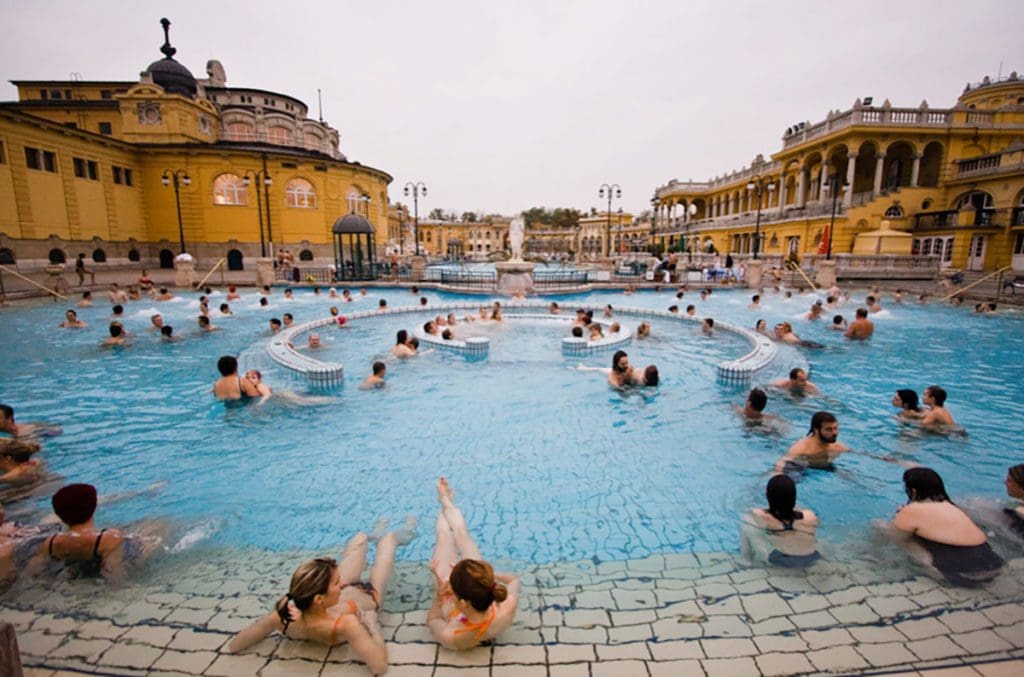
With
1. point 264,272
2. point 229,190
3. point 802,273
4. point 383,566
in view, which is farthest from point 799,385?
point 229,190

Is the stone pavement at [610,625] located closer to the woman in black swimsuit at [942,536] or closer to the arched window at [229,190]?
the woman in black swimsuit at [942,536]

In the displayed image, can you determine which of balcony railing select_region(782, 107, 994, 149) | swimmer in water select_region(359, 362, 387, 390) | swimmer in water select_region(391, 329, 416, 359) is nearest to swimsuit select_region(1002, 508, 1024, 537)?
swimmer in water select_region(359, 362, 387, 390)

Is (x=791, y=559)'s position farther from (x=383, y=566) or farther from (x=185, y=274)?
(x=185, y=274)

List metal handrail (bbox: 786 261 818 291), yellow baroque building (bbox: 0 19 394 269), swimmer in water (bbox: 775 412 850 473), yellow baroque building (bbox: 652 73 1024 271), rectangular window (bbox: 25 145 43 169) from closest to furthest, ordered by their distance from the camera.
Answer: swimmer in water (bbox: 775 412 850 473)
metal handrail (bbox: 786 261 818 291)
rectangular window (bbox: 25 145 43 169)
yellow baroque building (bbox: 0 19 394 269)
yellow baroque building (bbox: 652 73 1024 271)

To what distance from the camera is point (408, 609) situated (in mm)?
3520

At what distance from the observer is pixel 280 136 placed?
135ft

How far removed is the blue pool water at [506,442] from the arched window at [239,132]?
33.4 meters

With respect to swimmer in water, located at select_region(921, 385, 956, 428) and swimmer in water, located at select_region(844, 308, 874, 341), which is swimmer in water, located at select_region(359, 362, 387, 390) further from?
swimmer in water, located at select_region(844, 308, 874, 341)

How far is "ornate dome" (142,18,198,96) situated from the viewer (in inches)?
1447

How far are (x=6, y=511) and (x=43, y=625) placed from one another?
289 cm

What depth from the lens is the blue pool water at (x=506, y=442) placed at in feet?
16.5

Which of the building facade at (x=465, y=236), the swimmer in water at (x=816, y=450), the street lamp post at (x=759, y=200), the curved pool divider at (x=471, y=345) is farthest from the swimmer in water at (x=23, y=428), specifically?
the building facade at (x=465, y=236)

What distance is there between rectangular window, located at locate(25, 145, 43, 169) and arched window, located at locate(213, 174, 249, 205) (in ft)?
31.8

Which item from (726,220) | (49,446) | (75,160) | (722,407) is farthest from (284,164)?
(726,220)
